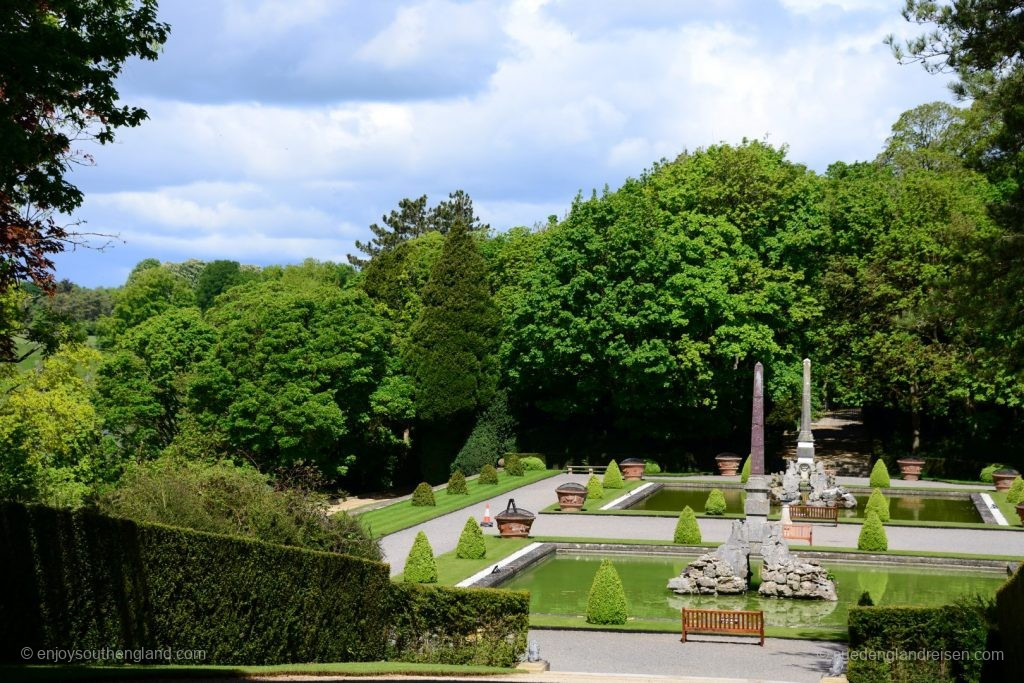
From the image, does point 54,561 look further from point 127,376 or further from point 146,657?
point 127,376

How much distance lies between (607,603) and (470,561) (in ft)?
27.6

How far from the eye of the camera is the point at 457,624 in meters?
22.2

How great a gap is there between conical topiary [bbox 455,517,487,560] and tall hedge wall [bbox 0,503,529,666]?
430 inches

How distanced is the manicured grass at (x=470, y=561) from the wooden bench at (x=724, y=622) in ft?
20.6

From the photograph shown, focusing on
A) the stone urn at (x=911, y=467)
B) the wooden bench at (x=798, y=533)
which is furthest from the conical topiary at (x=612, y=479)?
the wooden bench at (x=798, y=533)

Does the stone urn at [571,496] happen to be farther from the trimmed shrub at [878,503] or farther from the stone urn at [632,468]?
the stone urn at [632,468]

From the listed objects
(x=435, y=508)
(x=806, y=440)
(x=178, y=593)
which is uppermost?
(x=806, y=440)

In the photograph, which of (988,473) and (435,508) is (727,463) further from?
(435,508)

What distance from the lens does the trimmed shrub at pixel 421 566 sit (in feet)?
95.3

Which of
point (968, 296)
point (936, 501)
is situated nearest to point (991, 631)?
point (968, 296)

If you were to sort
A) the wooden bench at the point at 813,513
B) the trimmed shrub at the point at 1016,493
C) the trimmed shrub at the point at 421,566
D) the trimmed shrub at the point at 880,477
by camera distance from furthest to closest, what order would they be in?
the trimmed shrub at the point at 880,477 → the trimmed shrub at the point at 1016,493 → the wooden bench at the point at 813,513 → the trimmed shrub at the point at 421,566

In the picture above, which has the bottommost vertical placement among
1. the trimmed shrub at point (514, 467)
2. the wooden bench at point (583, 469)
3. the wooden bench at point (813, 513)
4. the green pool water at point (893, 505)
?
the green pool water at point (893, 505)

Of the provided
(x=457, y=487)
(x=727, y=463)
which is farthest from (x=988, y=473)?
(x=457, y=487)

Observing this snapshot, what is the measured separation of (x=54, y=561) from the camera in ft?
54.4
